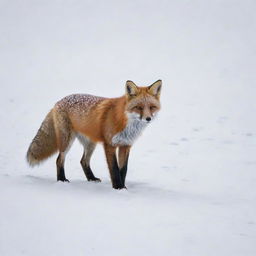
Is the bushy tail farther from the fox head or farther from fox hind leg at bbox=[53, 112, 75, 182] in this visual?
the fox head

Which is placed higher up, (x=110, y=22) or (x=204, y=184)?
(x=110, y=22)

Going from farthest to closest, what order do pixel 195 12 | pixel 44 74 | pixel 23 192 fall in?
pixel 195 12
pixel 44 74
pixel 23 192

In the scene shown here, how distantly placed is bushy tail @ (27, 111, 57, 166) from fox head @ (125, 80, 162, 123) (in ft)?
5.21

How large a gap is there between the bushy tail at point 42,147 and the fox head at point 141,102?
159 cm

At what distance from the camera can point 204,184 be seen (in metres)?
6.90

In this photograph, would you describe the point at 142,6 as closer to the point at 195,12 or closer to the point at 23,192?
the point at 195,12

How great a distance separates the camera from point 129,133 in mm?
6082

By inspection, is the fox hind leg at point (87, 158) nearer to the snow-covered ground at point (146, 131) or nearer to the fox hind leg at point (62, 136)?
the snow-covered ground at point (146, 131)

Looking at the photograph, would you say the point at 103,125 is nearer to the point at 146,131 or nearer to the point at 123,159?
the point at 123,159

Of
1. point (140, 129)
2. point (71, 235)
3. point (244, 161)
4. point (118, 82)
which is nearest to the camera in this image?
point (71, 235)

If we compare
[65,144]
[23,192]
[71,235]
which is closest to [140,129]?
[65,144]

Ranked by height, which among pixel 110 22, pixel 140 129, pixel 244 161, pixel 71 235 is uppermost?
pixel 110 22

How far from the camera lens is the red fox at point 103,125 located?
19.3ft

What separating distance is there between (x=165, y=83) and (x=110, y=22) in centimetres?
850
